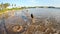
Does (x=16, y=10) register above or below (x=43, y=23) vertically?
above

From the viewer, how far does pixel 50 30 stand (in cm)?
275

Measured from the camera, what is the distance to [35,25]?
2812 mm

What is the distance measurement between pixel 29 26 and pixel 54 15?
0.70m

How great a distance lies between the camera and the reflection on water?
9.09 feet

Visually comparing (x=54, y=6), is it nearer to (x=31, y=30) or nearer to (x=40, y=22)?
(x=40, y=22)

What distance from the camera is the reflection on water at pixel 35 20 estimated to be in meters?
2.77

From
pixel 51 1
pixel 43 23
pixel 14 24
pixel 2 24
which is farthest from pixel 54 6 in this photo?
pixel 2 24

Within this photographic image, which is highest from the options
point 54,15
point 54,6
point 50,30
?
point 54,6

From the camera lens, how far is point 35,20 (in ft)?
9.34

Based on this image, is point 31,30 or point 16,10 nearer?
point 31,30

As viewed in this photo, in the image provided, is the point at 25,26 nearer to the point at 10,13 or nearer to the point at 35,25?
the point at 35,25

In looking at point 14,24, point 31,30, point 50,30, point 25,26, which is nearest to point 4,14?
point 14,24

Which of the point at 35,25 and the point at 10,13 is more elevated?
the point at 10,13

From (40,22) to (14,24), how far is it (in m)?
0.67
